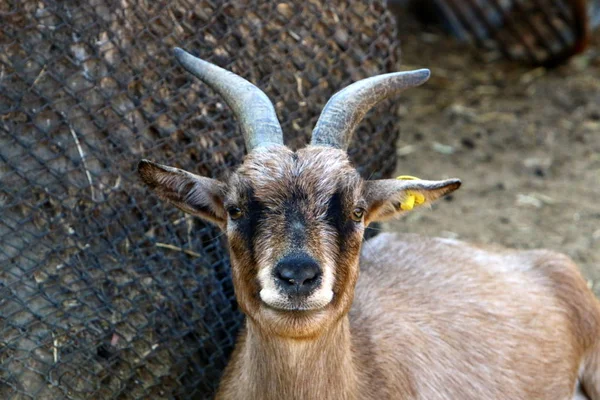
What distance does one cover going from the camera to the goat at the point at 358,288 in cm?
385

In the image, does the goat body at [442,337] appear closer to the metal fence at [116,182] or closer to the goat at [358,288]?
the goat at [358,288]

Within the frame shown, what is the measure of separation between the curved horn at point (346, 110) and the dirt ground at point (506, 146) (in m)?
2.98

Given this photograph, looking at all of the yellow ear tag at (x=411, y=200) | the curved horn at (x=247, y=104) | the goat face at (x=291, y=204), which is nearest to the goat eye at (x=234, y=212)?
the goat face at (x=291, y=204)

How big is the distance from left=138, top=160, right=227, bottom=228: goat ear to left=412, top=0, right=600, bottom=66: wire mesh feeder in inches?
283

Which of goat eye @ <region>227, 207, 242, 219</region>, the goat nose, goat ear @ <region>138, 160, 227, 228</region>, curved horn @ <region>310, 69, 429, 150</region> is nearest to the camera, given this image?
the goat nose

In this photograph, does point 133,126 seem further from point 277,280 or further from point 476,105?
point 476,105

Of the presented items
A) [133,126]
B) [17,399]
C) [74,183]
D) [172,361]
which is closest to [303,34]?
[133,126]

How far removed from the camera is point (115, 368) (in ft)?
16.2

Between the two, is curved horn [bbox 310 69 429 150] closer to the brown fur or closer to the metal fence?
the brown fur

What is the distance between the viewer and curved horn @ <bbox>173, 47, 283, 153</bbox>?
169 inches

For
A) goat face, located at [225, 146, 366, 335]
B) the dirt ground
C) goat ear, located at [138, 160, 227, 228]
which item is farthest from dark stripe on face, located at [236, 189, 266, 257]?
the dirt ground

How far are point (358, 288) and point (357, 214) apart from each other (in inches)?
46.1

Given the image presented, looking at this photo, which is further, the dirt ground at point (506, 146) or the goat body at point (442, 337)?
the dirt ground at point (506, 146)

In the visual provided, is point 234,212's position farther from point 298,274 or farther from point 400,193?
point 400,193
